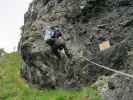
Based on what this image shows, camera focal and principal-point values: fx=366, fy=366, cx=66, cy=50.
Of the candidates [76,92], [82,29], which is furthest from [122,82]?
[82,29]

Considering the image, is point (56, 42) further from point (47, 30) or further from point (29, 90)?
point (29, 90)

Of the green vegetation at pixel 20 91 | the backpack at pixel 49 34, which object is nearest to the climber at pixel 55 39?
the backpack at pixel 49 34

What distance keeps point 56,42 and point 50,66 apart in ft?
4.66

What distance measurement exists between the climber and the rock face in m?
0.23

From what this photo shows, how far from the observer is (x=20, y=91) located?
64.3 feet

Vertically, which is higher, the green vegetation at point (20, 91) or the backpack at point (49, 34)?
the backpack at point (49, 34)

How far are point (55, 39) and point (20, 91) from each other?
3.83m

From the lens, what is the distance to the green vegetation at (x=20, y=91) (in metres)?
15.3

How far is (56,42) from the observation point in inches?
696

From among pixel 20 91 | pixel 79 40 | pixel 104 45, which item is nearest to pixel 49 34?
pixel 79 40

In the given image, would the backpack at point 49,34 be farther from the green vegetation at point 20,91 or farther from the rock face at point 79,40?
the green vegetation at point 20,91

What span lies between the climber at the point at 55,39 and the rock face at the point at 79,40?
9.0 inches

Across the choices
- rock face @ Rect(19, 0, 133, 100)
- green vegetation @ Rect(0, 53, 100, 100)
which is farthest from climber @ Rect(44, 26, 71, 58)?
green vegetation @ Rect(0, 53, 100, 100)

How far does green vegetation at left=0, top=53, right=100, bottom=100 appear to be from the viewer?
1527 cm
